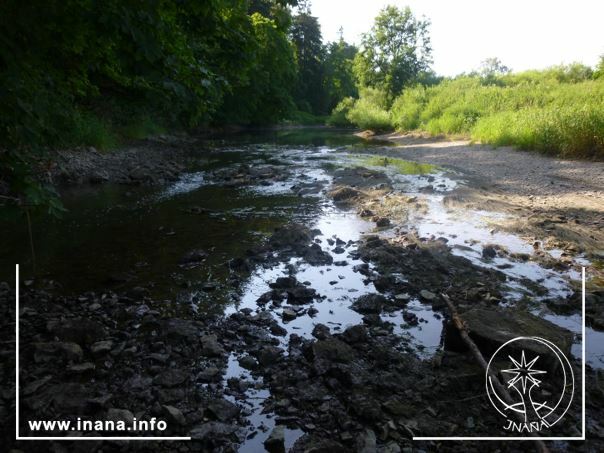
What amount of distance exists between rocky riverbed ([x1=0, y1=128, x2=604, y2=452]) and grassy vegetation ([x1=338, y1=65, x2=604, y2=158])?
26.9 feet

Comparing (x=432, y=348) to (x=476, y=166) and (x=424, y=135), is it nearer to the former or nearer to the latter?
(x=476, y=166)

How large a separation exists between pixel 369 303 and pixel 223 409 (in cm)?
236

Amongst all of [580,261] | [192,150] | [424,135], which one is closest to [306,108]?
[424,135]

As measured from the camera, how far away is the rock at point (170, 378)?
3.52 metres

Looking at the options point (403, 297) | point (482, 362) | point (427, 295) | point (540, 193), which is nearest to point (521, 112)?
point (540, 193)

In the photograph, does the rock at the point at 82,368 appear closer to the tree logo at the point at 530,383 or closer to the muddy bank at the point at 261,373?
the muddy bank at the point at 261,373

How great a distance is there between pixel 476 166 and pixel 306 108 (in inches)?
2397

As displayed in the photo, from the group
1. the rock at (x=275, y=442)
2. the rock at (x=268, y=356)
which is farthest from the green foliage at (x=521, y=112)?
the rock at (x=275, y=442)

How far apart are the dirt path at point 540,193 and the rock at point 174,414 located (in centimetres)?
656

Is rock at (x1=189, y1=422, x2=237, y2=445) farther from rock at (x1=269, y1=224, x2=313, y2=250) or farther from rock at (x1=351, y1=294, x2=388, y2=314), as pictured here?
rock at (x1=269, y1=224, x2=313, y2=250)

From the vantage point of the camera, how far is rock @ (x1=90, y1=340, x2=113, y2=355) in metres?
3.96

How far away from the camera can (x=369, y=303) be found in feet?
16.6

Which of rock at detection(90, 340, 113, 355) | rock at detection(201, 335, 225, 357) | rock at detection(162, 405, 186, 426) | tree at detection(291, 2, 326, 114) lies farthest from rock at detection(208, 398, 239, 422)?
tree at detection(291, 2, 326, 114)

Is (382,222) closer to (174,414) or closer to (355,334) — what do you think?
(355,334)
